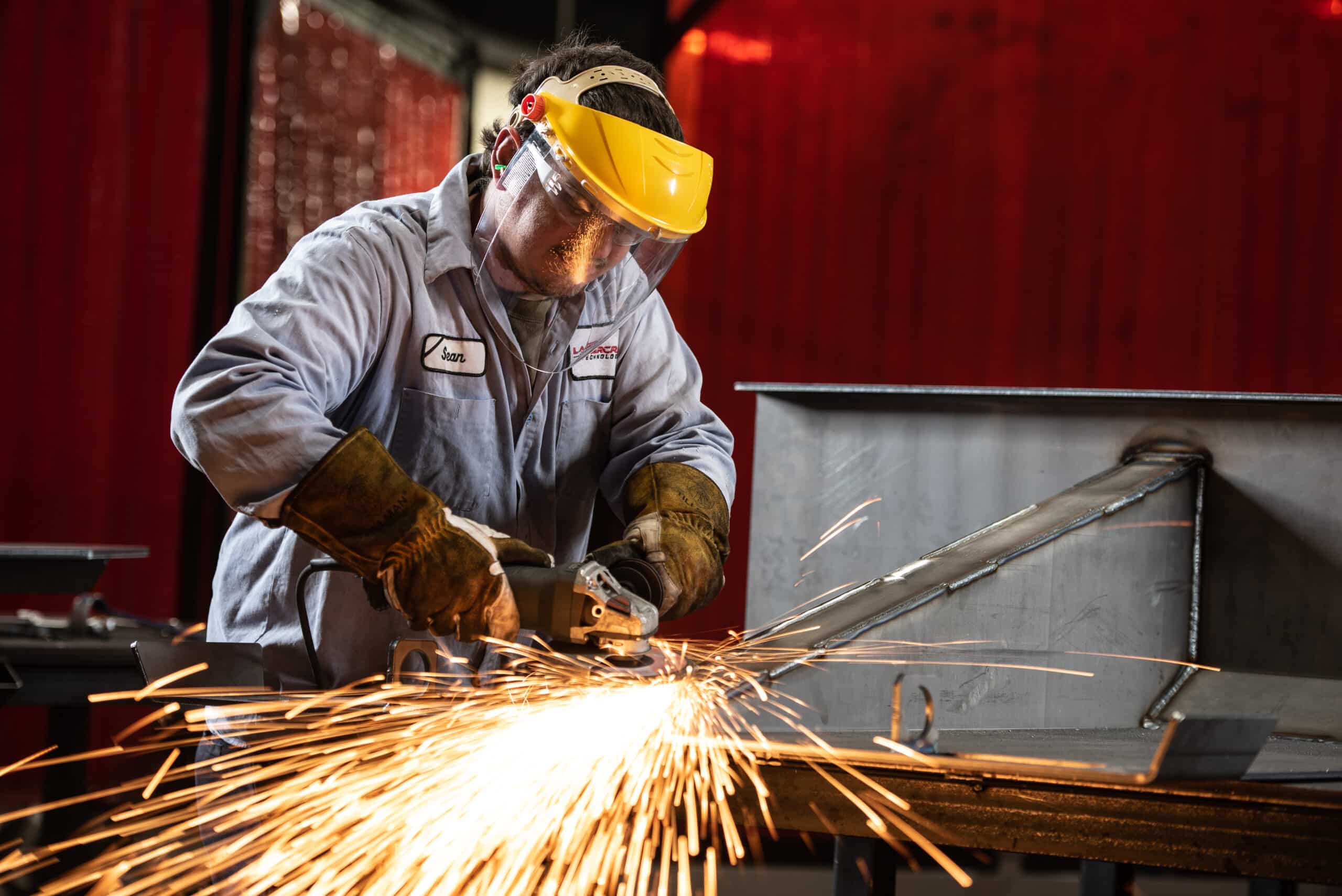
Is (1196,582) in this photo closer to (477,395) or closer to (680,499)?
(680,499)

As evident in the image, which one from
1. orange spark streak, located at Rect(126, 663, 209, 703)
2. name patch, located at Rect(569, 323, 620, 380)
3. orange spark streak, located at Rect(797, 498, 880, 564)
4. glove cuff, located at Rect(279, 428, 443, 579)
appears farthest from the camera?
orange spark streak, located at Rect(797, 498, 880, 564)

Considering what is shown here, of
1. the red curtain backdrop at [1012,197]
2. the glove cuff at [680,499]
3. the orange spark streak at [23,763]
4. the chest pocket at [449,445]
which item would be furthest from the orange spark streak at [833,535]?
the red curtain backdrop at [1012,197]

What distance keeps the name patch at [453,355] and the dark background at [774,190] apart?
11.4 ft

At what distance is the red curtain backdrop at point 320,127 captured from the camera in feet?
17.1

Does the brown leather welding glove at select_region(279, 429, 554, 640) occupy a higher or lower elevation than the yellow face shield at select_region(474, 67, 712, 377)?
lower

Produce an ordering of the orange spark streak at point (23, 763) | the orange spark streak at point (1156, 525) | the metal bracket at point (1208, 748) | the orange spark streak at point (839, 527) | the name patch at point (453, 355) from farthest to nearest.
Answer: the orange spark streak at point (839, 527), the orange spark streak at point (1156, 525), the name patch at point (453, 355), the orange spark streak at point (23, 763), the metal bracket at point (1208, 748)

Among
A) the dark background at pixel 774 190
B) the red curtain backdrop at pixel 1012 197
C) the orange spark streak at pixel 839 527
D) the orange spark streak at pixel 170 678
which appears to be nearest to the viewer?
the orange spark streak at pixel 170 678

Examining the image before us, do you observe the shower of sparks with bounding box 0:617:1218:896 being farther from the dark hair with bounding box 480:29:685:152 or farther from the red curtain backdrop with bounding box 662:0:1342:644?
the red curtain backdrop with bounding box 662:0:1342:644

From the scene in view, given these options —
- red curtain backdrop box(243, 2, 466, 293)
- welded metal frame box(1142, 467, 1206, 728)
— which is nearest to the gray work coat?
welded metal frame box(1142, 467, 1206, 728)

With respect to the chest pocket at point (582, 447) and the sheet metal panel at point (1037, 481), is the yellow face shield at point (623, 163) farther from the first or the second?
the sheet metal panel at point (1037, 481)

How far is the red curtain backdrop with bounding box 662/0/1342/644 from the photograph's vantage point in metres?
4.88

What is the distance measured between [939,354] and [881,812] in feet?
13.6

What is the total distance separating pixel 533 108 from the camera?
1.83m

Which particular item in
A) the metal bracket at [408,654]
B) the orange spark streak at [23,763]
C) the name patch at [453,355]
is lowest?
the orange spark streak at [23,763]
